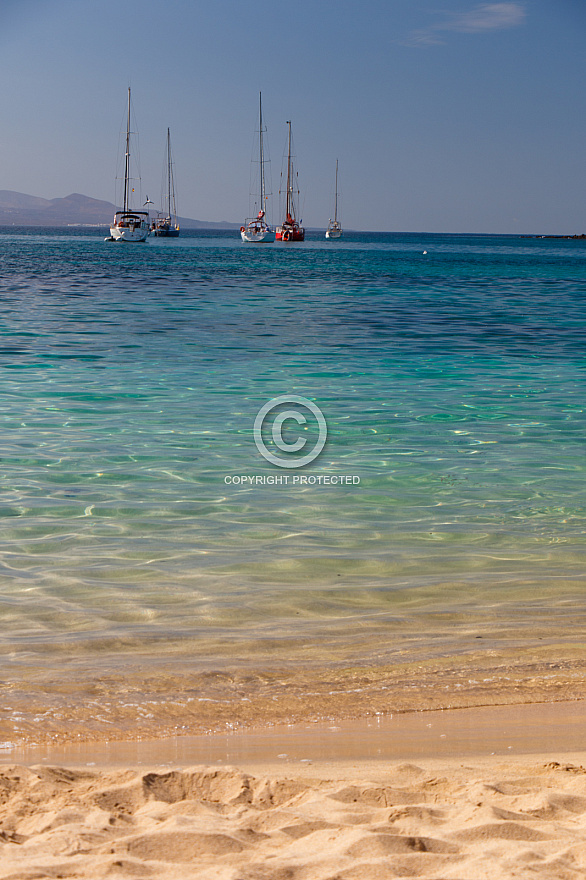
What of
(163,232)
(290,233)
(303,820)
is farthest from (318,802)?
(163,232)

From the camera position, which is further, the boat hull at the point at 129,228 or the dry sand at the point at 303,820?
the boat hull at the point at 129,228

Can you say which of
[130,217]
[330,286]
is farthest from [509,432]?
[130,217]

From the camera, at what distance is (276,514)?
6367 millimetres

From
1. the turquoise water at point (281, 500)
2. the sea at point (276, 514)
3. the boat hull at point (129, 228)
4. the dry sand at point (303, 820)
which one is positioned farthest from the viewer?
the boat hull at point (129, 228)

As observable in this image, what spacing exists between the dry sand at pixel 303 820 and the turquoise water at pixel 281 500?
113cm

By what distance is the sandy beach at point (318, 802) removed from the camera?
7.48 feet

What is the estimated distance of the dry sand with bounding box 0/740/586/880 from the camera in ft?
7.42

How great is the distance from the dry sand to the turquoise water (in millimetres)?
1128

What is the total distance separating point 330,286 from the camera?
32906 mm

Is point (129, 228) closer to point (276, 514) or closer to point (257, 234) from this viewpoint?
point (257, 234)

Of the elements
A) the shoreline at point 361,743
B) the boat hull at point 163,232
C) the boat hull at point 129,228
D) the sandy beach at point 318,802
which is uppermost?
the boat hull at point 163,232

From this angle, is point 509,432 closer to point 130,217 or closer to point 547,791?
point 547,791

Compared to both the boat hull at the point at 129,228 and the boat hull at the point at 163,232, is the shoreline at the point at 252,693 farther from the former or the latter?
the boat hull at the point at 163,232

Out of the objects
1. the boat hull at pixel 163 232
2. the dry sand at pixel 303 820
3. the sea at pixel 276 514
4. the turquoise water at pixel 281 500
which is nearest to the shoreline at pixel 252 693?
the sea at pixel 276 514
